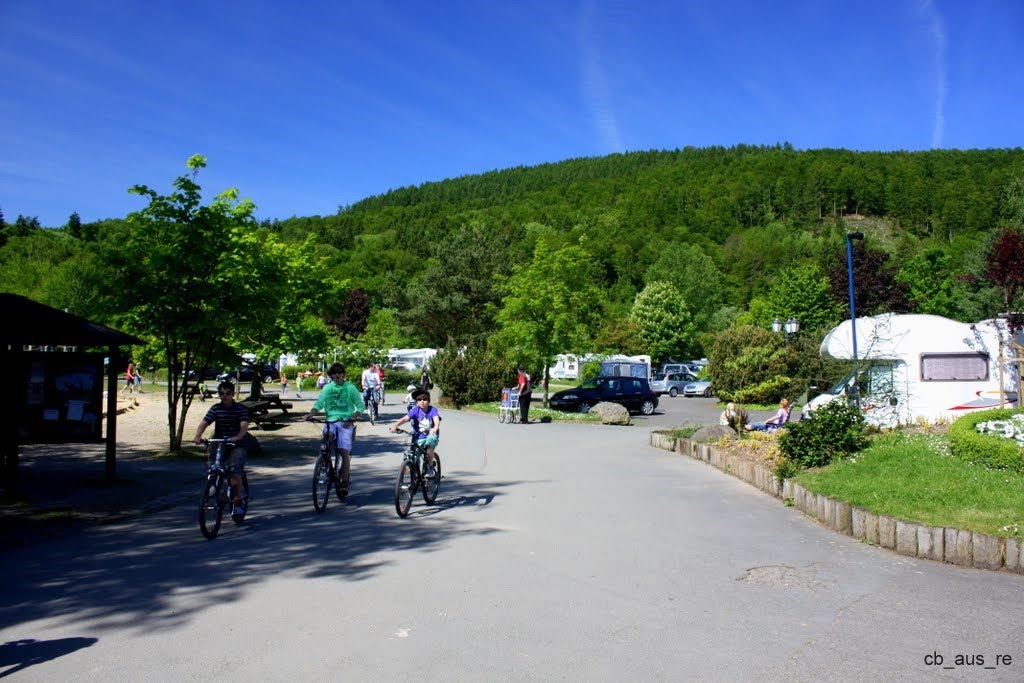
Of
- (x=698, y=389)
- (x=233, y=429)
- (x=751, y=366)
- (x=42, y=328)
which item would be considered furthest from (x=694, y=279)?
(x=233, y=429)

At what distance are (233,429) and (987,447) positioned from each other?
356 inches

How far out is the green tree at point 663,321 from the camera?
73125 mm

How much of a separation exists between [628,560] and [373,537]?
2.75 m

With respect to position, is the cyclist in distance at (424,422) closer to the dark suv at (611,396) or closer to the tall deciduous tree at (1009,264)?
the dark suv at (611,396)

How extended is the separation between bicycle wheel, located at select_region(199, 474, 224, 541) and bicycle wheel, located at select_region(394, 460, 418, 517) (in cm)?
204

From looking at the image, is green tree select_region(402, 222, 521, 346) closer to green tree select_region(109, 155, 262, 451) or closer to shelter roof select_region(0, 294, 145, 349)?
green tree select_region(109, 155, 262, 451)

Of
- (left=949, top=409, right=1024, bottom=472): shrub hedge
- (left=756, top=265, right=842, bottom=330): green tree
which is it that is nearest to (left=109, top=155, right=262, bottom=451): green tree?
(left=949, top=409, right=1024, bottom=472): shrub hedge

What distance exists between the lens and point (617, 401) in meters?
30.4

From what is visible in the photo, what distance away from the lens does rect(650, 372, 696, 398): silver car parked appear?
47.3 meters

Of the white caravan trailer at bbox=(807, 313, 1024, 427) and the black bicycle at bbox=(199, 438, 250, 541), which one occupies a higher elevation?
the white caravan trailer at bbox=(807, 313, 1024, 427)

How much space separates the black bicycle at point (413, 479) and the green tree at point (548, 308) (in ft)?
68.4

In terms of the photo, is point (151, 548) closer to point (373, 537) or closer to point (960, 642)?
point (373, 537)

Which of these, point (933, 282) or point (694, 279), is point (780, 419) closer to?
point (933, 282)

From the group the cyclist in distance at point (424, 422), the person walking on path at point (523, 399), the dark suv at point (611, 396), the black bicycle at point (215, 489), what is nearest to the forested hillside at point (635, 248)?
the dark suv at point (611, 396)
